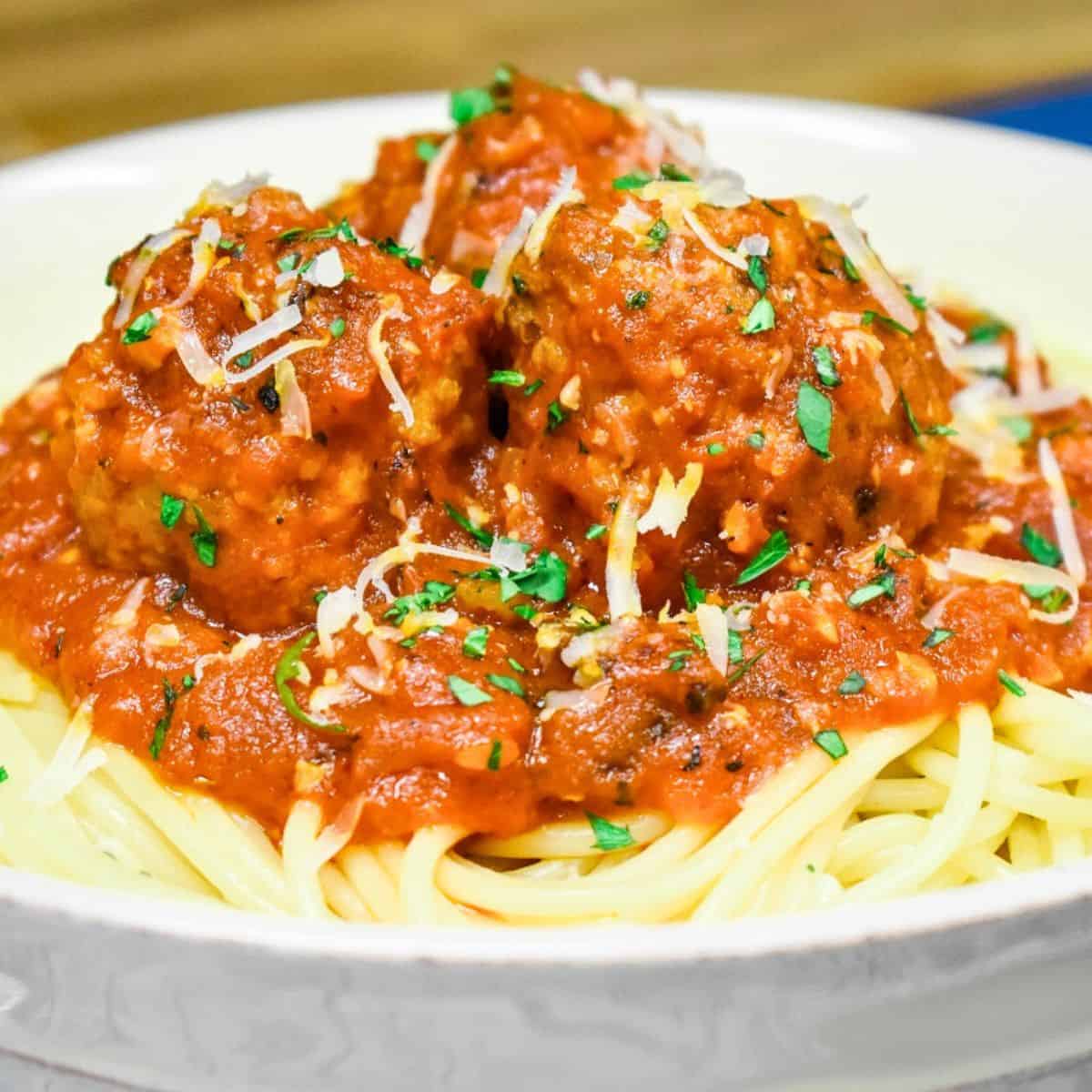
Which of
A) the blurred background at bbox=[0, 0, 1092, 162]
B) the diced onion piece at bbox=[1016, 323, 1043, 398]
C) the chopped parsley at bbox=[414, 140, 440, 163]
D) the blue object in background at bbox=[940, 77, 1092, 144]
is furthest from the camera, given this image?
the blurred background at bbox=[0, 0, 1092, 162]

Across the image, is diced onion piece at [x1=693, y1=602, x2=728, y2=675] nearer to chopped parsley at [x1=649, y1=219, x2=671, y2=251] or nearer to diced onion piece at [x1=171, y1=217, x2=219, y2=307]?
chopped parsley at [x1=649, y1=219, x2=671, y2=251]

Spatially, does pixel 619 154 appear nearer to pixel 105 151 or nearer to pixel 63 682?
pixel 63 682

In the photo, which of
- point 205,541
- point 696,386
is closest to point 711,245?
point 696,386

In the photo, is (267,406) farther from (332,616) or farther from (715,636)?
(715,636)

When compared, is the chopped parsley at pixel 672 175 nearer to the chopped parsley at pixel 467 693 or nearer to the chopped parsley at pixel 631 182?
the chopped parsley at pixel 631 182

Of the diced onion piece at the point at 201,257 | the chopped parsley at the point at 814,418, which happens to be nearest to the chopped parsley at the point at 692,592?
the chopped parsley at the point at 814,418

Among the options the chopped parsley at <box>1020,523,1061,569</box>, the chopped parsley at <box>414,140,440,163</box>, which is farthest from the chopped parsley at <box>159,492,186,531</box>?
the chopped parsley at <box>1020,523,1061,569</box>
